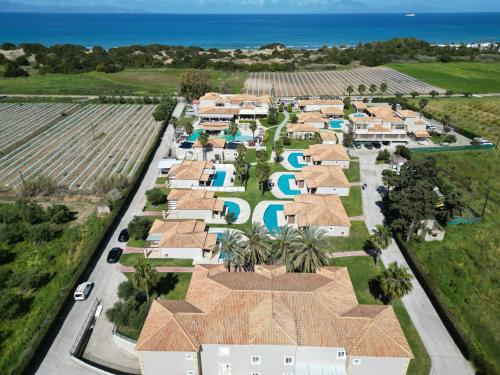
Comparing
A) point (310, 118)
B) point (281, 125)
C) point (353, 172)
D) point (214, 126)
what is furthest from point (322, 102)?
point (353, 172)

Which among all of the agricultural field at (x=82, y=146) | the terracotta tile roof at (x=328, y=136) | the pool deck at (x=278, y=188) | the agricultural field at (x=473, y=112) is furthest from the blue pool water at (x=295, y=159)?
→ the agricultural field at (x=473, y=112)

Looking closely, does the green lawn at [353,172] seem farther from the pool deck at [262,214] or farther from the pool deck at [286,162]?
the pool deck at [262,214]

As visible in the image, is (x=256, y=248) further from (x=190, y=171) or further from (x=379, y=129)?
(x=379, y=129)

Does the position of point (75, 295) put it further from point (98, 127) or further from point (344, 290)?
point (98, 127)

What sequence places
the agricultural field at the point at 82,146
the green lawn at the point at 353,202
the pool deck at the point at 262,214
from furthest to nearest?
1. the agricultural field at the point at 82,146
2. the green lawn at the point at 353,202
3. the pool deck at the point at 262,214

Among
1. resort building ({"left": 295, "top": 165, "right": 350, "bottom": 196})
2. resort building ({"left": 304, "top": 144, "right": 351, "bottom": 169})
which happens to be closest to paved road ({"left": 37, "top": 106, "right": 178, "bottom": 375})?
resort building ({"left": 295, "top": 165, "right": 350, "bottom": 196})

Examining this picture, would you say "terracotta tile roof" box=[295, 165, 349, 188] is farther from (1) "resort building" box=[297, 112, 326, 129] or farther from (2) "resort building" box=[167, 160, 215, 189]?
(1) "resort building" box=[297, 112, 326, 129]

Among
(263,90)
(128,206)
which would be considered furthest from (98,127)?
(263,90)
